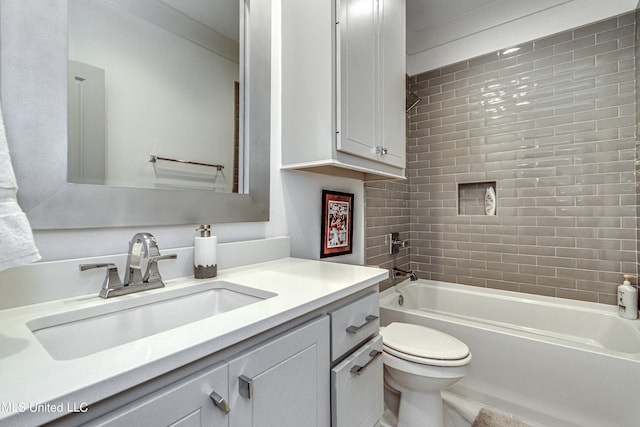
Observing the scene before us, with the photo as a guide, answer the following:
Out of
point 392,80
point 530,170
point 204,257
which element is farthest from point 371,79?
point 530,170

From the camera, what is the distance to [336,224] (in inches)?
71.5

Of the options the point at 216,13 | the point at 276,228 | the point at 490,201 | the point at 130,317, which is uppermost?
the point at 216,13

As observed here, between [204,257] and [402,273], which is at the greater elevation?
[204,257]

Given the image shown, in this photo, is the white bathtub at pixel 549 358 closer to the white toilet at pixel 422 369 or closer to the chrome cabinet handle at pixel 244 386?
the white toilet at pixel 422 369

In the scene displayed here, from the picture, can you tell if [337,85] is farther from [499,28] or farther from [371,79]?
[499,28]

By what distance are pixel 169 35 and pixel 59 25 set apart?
13.9 inches

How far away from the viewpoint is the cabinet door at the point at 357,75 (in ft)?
4.21

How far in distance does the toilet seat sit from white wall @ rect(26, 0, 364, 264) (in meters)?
0.55

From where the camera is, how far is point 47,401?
355 millimetres

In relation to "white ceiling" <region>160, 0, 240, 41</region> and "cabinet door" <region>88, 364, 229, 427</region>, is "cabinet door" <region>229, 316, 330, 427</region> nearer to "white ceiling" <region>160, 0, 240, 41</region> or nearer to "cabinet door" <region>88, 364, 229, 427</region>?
"cabinet door" <region>88, 364, 229, 427</region>

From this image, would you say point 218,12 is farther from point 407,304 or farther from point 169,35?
point 407,304

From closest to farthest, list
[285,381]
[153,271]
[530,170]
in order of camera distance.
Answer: [285,381], [153,271], [530,170]

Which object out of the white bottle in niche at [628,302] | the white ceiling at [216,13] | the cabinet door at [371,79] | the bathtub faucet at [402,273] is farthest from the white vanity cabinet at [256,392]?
the white bottle in niche at [628,302]

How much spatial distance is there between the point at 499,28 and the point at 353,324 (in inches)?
108
